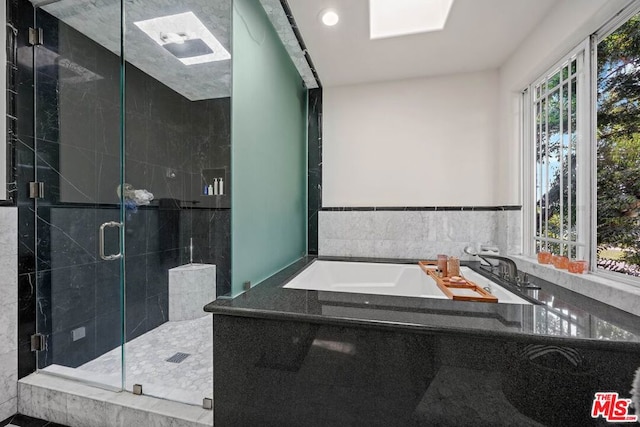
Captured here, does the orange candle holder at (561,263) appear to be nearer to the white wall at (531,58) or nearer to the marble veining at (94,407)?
the white wall at (531,58)

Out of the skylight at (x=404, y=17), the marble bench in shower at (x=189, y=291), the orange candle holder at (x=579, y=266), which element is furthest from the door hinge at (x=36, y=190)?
the orange candle holder at (x=579, y=266)

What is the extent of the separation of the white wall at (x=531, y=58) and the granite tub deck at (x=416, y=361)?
3.98ft

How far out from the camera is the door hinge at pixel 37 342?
65.4 inches

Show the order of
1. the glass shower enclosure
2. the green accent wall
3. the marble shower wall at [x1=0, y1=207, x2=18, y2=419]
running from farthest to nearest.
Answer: the glass shower enclosure
the marble shower wall at [x1=0, y1=207, x2=18, y2=419]
the green accent wall

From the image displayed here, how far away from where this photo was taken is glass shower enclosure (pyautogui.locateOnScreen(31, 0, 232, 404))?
5.82ft

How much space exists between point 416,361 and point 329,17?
6.52 feet

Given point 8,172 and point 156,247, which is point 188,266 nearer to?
point 156,247

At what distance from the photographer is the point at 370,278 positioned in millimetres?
2221

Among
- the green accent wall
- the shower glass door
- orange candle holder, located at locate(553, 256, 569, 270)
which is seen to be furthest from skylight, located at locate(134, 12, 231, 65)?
orange candle holder, located at locate(553, 256, 569, 270)

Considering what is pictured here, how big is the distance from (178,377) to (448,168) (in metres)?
2.67

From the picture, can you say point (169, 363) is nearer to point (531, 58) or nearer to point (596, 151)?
point (596, 151)

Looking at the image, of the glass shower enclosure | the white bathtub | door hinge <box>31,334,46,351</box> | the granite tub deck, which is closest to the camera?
the granite tub deck

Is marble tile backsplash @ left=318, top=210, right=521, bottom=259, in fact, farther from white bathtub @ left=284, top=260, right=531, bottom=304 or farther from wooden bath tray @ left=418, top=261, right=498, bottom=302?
wooden bath tray @ left=418, top=261, right=498, bottom=302

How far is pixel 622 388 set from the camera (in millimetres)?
874
